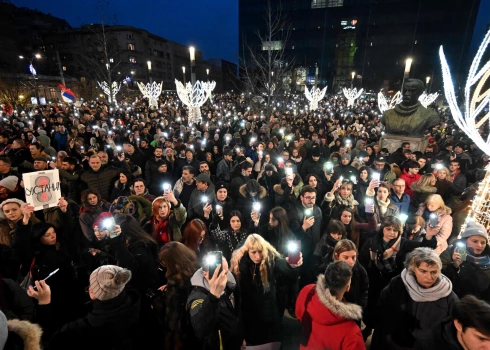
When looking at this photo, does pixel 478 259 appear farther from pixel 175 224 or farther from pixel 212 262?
pixel 175 224

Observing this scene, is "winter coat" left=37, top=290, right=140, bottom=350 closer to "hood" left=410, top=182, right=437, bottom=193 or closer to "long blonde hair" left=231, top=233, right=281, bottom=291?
"long blonde hair" left=231, top=233, right=281, bottom=291

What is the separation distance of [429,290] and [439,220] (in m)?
1.78

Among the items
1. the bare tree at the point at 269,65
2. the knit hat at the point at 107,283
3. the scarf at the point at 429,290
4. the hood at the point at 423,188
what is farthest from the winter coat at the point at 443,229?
the bare tree at the point at 269,65

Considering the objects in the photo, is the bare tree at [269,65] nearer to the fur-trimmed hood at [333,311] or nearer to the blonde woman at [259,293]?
the blonde woman at [259,293]

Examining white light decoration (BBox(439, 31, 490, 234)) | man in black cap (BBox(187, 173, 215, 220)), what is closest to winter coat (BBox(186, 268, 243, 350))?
man in black cap (BBox(187, 173, 215, 220))

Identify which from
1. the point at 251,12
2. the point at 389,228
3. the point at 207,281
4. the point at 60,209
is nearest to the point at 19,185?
the point at 60,209

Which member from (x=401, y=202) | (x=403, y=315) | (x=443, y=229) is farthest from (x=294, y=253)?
(x=401, y=202)

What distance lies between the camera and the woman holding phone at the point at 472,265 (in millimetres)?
2865

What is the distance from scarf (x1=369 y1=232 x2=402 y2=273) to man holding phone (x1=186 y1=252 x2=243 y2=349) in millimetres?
1985

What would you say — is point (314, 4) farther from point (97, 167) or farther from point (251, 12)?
point (97, 167)

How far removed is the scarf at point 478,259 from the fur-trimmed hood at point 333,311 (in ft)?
5.71

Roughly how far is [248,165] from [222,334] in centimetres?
415

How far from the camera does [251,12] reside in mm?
66250

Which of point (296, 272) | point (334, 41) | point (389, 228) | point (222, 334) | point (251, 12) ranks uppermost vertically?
point (251, 12)
